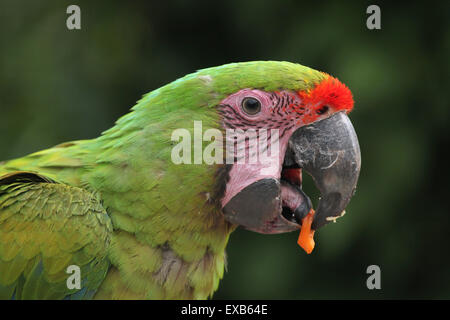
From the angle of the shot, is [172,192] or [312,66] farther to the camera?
[312,66]

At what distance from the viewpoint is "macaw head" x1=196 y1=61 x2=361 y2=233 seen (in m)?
1.31

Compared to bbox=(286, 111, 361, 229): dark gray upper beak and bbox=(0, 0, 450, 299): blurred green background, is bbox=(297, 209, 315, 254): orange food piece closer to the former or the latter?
bbox=(286, 111, 361, 229): dark gray upper beak

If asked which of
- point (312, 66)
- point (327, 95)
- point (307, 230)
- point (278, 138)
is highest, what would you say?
point (312, 66)

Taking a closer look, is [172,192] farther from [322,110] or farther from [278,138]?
[322,110]

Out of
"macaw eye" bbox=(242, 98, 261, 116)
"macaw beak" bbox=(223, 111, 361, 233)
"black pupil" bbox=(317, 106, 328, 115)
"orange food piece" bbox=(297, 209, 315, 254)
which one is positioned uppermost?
"macaw eye" bbox=(242, 98, 261, 116)

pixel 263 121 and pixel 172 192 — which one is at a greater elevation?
pixel 263 121

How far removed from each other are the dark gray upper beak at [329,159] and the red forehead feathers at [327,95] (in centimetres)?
5

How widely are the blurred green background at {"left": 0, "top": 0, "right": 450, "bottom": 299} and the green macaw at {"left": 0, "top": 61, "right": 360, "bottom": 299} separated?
1.09 m

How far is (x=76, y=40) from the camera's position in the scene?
105 inches

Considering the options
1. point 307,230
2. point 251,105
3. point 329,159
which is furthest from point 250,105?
point 307,230

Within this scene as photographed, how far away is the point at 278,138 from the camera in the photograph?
134cm

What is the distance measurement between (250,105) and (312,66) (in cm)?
124

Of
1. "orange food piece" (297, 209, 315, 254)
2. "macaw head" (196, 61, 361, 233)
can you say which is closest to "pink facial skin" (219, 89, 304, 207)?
"macaw head" (196, 61, 361, 233)

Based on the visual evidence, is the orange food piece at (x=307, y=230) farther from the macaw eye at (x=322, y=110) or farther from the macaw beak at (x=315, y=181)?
the macaw eye at (x=322, y=110)
